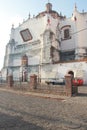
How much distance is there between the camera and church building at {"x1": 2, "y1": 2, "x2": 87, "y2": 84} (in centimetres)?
3247

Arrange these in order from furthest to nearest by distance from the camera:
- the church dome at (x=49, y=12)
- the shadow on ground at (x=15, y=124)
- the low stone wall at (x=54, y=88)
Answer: the church dome at (x=49, y=12) < the low stone wall at (x=54, y=88) < the shadow on ground at (x=15, y=124)

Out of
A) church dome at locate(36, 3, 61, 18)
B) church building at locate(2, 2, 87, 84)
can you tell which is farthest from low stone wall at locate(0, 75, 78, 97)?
church dome at locate(36, 3, 61, 18)

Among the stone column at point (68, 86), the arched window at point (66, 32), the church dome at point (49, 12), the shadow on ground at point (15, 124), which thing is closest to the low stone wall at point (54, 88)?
the stone column at point (68, 86)

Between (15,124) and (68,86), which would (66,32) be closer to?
(68,86)

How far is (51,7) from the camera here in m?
39.5

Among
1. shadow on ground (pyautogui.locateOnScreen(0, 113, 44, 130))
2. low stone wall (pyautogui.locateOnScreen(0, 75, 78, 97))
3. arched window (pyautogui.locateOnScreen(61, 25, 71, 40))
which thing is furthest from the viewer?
arched window (pyautogui.locateOnScreen(61, 25, 71, 40))

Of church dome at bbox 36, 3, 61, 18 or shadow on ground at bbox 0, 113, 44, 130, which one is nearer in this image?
shadow on ground at bbox 0, 113, 44, 130

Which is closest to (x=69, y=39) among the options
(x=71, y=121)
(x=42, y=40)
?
(x=42, y=40)

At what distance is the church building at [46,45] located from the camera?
3247cm

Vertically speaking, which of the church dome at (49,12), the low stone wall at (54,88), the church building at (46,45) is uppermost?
the church dome at (49,12)

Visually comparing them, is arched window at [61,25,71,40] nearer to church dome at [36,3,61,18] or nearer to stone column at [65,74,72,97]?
church dome at [36,3,61,18]

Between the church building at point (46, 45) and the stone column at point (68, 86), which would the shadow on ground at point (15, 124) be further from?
the church building at point (46, 45)

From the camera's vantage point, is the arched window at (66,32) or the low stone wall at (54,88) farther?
the arched window at (66,32)

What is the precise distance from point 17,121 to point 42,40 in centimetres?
2806
